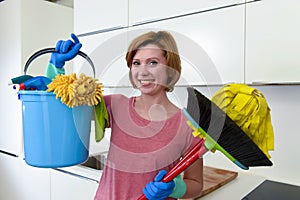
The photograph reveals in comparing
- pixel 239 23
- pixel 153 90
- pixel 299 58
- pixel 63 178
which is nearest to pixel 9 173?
pixel 63 178

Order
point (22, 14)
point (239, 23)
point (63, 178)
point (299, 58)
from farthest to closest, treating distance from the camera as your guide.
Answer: point (22, 14), point (63, 178), point (239, 23), point (299, 58)

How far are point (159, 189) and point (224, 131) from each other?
0.25 m

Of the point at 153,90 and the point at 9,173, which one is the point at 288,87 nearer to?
the point at 153,90

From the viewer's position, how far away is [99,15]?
1.63 m

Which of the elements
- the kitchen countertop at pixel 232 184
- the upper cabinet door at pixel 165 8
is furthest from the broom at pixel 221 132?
the upper cabinet door at pixel 165 8

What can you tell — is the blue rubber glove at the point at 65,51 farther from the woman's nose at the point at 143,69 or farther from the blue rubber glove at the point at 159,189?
the blue rubber glove at the point at 159,189

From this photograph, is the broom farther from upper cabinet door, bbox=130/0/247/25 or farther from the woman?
upper cabinet door, bbox=130/0/247/25

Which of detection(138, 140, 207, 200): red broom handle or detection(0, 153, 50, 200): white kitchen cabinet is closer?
Answer: detection(138, 140, 207, 200): red broom handle

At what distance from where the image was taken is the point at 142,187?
2.62ft

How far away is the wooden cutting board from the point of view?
109 cm

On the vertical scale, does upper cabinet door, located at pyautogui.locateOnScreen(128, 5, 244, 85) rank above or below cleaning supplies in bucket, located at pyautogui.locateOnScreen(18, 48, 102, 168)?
above

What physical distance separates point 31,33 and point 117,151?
163 cm

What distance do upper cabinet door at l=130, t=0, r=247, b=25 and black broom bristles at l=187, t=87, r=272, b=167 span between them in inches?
29.4

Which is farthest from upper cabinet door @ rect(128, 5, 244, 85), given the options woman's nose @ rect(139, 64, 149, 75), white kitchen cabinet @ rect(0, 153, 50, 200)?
white kitchen cabinet @ rect(0, 153, 50, 200)
